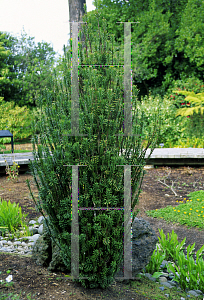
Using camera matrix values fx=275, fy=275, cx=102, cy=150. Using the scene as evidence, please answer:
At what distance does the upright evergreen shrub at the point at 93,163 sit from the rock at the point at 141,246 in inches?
19.5

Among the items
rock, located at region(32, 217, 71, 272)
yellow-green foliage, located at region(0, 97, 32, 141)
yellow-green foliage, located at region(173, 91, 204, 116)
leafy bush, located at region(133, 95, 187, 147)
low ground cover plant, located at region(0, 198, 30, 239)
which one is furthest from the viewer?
yellow-green foliage, located at region(0, 97, 32, 141)

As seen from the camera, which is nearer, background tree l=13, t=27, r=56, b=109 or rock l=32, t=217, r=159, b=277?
rock l=32, t=217, r=159, b=277

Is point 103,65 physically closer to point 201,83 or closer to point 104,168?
point 104,168

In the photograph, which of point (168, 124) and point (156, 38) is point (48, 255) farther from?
point (156, 38)

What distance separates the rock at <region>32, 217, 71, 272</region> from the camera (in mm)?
2424

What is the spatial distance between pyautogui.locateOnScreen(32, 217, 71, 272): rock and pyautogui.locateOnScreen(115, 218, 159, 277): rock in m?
0.56

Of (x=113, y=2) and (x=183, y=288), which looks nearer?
(x=183, y=288)

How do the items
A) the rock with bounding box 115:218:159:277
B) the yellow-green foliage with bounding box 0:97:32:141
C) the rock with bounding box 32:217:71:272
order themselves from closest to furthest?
the rock with bounding box 32:217:71:272
the rock with bounding box 115:218:159:277
the yellow-green foliage with bounding box 0:97:32:141

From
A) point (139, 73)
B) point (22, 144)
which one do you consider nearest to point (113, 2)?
point (139, 73)

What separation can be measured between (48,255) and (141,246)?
0.90 m

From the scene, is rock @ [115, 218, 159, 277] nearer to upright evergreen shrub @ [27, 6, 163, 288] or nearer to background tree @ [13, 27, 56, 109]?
upright evergreen shrub @ [27, 6, 163, 288]

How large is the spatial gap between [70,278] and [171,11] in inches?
641

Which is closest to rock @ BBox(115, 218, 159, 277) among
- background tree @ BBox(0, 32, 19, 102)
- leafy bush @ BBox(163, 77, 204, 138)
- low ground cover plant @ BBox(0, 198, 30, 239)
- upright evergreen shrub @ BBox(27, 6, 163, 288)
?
upright evergreen shrub @ BBox(27, 6, 163, 288)

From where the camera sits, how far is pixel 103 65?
7.35ft
